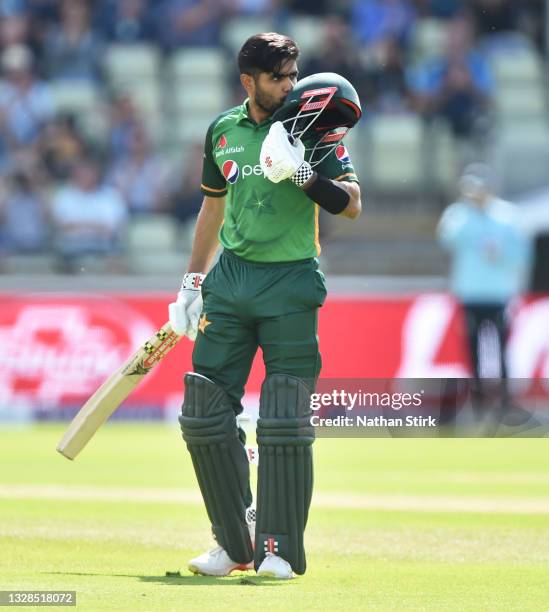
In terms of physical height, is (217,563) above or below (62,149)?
below

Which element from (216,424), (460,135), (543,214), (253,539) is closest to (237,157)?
(216,424)

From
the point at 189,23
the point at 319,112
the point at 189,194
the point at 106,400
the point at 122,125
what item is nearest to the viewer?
the point at 319,112

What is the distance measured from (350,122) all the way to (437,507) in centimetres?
319

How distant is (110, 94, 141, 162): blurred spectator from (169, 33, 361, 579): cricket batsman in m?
10.6

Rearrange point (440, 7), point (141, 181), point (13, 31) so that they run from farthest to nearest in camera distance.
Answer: point (440, 7) < point (13, 31) < point (141, 181)

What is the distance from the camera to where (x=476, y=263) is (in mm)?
13367

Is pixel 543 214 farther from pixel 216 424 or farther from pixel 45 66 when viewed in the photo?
pixel 216 424

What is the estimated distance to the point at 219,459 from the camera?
5.84m

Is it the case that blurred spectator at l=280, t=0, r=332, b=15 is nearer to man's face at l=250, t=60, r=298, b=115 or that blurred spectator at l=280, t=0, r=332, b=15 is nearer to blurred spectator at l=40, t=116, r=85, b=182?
blurred spectator at l=40, t=116, r=85, b=182

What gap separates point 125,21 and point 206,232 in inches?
483

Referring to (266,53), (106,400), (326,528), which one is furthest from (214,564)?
(266,53)

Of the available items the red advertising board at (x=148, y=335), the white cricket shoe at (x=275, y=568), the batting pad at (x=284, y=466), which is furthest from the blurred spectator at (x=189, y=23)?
the white cricket shoe at (x=275, y=568)

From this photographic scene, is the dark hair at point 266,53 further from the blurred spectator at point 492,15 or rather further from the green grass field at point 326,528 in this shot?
the blurred spectator at point 492,15

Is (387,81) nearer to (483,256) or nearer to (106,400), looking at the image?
(483,256)
